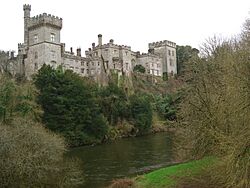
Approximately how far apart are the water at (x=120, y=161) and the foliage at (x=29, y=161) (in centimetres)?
420

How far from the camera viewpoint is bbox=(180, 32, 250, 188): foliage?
50.1ft

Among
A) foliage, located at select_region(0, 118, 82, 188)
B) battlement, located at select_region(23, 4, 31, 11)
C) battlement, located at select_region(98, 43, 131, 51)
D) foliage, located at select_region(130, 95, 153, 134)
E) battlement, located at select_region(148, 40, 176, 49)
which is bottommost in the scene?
foliage, located at select_region(0, 118, 82, 188)

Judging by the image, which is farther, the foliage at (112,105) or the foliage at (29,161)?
the foliage at (112,105)

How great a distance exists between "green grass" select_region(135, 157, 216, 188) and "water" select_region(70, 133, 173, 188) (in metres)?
4.40

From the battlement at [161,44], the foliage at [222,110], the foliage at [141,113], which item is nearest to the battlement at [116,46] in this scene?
the battlement at [161,44]

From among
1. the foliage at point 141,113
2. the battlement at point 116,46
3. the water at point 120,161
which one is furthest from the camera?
the battlement at point 116,46

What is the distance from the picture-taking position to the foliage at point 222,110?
15.3 metres

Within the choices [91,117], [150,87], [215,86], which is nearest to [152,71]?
[150,87]

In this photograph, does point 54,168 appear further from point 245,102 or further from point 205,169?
point 245,102

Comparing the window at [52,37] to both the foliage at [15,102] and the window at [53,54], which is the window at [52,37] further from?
the foliage at [15,102]

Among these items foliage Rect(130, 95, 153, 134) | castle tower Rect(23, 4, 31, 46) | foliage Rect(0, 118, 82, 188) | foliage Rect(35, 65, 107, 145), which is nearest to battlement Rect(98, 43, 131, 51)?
castle tower Rect(23, 4, 31, 46)

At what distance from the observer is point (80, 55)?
83812 mm

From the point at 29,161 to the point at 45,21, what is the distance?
55.2 metres

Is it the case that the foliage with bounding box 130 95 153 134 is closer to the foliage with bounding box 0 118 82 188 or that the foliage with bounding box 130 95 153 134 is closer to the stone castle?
the stone castle
